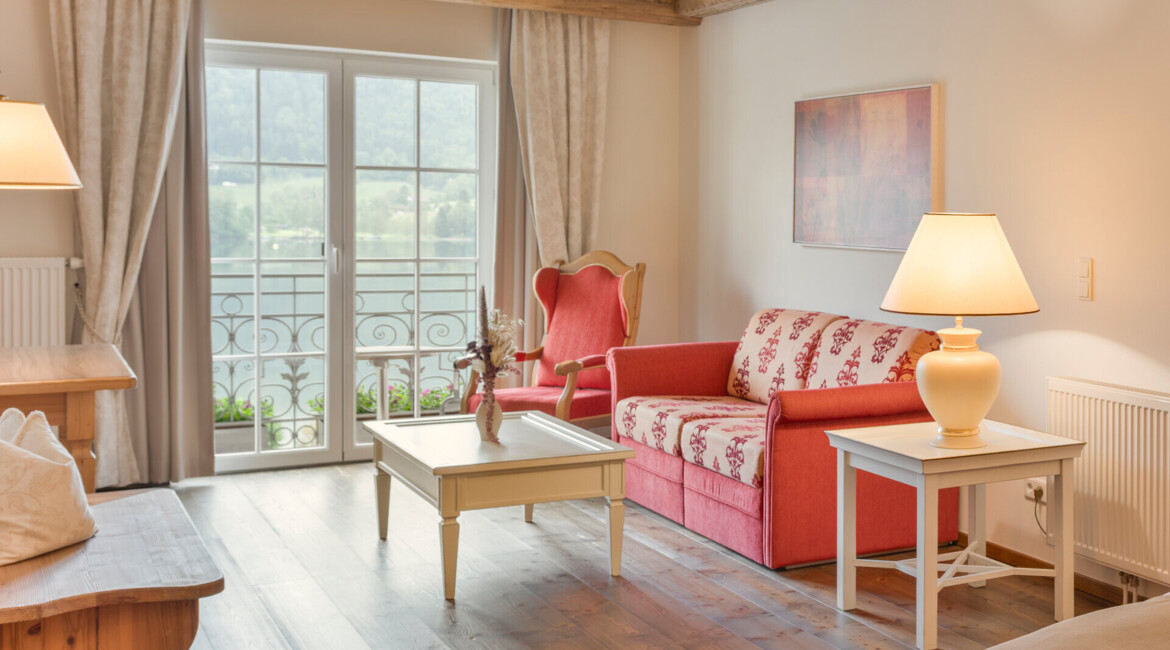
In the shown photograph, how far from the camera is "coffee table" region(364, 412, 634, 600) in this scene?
343 centimetres

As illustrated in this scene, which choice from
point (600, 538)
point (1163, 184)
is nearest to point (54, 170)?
point (600, 538)

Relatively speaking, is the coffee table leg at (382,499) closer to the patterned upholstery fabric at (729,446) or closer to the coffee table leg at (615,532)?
the coffee table leg at (615,532)

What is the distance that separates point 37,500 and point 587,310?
134 inches

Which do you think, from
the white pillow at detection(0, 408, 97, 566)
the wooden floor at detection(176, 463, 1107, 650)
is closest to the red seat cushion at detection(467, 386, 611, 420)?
the wooden floor at detection(176, 463, 1107, 650)

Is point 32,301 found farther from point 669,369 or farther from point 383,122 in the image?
point 669,369

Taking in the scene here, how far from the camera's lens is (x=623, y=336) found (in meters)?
5.23

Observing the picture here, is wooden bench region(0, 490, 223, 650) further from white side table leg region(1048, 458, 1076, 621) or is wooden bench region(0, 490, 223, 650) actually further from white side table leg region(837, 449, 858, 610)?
white side table leg region(1048, 458, 1076, 621)

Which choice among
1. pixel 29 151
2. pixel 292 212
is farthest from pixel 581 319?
pixel 29 151

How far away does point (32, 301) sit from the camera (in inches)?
179

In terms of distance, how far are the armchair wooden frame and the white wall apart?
62 centimetres

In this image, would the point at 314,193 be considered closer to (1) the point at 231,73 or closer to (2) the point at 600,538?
(1) the point at 231,73

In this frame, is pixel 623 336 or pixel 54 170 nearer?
pixel 54 170

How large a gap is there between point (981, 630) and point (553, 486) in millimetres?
1406

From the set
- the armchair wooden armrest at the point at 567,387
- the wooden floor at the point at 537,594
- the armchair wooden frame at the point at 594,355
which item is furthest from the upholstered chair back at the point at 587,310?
Result: the wooden floor at the point at 537,594
